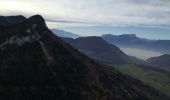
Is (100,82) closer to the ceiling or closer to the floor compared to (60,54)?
closer to the floor

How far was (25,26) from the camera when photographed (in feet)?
613

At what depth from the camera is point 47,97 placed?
149000 mm

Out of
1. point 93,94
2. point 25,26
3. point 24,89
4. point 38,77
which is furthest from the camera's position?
point 25,26

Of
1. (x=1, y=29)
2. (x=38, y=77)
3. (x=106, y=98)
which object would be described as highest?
(x=1, y=29)

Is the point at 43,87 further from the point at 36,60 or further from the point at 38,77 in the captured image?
the point at 36,60

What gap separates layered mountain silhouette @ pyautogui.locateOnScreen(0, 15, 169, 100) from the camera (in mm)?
149250

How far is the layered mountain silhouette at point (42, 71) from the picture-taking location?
149 metres

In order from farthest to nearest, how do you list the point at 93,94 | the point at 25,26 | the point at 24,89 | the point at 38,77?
1. the point at 25,26
2. the point at 93,94
3. the point at 38,77
4. the point at 24,89

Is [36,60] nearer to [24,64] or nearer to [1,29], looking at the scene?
[24,64]

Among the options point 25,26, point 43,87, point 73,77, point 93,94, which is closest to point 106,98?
point 93,94

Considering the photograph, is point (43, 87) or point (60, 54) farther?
point (60, 54)

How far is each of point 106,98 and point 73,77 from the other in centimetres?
2094

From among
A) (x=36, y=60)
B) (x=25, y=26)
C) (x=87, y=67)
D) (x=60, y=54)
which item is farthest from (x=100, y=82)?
(x=25, y=26)

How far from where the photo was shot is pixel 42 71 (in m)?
164
